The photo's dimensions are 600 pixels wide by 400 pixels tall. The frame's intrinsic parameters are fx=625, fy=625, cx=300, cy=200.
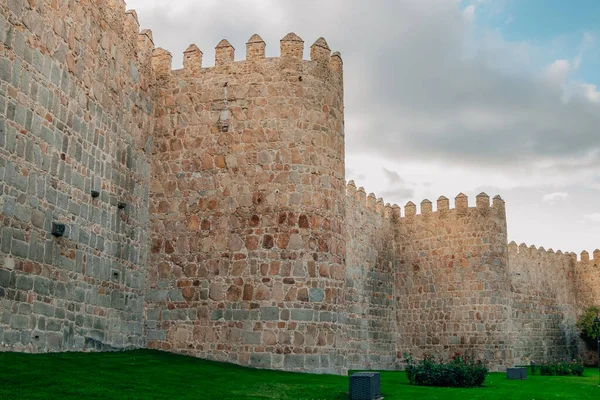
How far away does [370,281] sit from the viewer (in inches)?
989

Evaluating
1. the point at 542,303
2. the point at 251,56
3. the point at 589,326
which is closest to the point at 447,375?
the point at 251,56

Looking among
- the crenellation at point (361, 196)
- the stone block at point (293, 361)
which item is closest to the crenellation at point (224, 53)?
the stone block at point (293, 361)

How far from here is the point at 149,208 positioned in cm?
1597

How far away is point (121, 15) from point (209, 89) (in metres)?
2.77

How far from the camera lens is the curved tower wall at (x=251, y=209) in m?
14.6

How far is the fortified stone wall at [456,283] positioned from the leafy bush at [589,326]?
10936mm

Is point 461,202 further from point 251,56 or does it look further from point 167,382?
point 167,382

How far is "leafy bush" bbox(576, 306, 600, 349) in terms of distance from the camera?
33.3m

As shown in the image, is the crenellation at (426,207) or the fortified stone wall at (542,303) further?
the fortified stone wall at (542,303)

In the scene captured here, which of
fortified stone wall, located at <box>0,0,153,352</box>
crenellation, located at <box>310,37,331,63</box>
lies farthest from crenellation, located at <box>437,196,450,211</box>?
fortified stone wall, located at <box>0,0,153,352</box>

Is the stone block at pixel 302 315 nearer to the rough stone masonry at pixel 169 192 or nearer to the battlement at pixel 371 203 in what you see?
the rough stone masonry at pixel 169 192

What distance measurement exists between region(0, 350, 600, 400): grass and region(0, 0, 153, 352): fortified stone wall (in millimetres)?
811

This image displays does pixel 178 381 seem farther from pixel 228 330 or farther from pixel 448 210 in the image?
pixel 448 210

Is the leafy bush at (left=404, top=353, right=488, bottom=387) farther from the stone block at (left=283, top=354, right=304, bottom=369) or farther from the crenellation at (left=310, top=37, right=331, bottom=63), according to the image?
the crenellation at (left=310, top=37, right=331, bottom=63)
